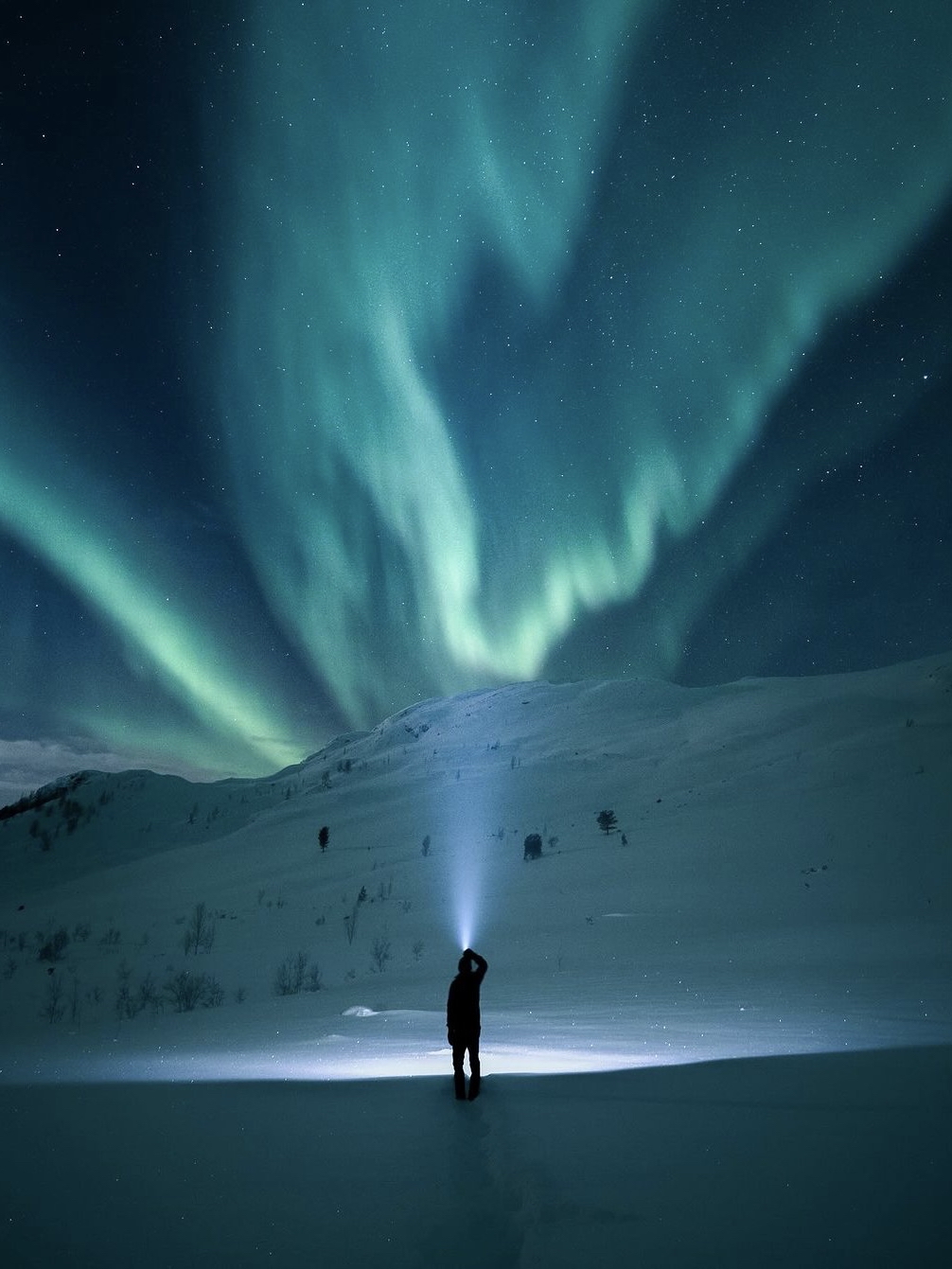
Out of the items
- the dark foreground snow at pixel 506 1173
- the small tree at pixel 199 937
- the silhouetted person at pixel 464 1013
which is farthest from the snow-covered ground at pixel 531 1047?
the silhouetted person at pixel 464 1013

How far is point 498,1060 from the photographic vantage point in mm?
7816

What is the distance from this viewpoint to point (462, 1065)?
6.57 meters

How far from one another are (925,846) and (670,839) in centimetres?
898

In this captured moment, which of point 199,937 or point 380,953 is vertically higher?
point 199,937

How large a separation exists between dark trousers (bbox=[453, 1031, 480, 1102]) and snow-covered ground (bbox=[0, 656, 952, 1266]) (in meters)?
0.17

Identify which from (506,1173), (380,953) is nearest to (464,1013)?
(506,1173)

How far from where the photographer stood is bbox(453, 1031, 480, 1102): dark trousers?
629 cm

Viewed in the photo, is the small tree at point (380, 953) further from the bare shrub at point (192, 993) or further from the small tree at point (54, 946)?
the small tree at point (54, 946)

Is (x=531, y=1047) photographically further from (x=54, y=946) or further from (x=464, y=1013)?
(x=54, y=946)

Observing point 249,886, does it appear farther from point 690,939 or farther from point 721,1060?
point 721,1060

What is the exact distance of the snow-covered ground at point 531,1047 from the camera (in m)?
4.04

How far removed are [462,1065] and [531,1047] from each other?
2337mm

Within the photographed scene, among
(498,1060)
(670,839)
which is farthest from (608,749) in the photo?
(498,1060)

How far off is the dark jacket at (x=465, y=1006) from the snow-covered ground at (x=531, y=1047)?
1.75 feet
